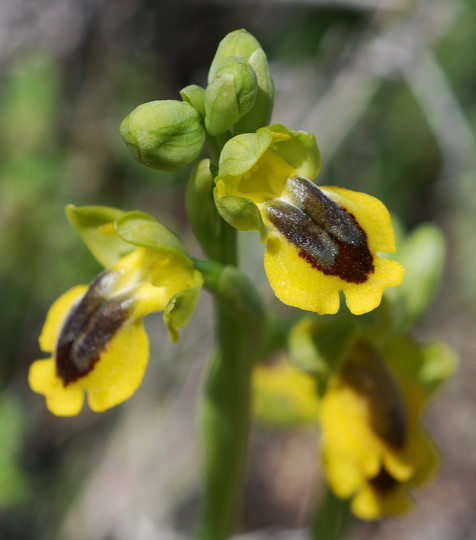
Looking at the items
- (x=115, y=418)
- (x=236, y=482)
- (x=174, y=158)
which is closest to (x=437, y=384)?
(x=236, y=482)

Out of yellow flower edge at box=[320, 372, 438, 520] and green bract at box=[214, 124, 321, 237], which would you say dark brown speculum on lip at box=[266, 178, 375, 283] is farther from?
yellow flower edge at box=[320, 372, 438, 520]

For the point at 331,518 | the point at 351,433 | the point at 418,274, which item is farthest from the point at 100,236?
the point at 331,518

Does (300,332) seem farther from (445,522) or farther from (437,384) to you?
(445,522)

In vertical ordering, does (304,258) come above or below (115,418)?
above

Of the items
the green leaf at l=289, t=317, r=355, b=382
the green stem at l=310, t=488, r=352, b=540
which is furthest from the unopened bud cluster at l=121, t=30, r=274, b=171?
the green stem at l=310, t=488, r=352, b=540

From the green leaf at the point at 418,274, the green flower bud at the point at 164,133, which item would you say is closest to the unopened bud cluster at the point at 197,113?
the green flower bud at the point at 164,133

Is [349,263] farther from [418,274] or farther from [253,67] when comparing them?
[418,274]
